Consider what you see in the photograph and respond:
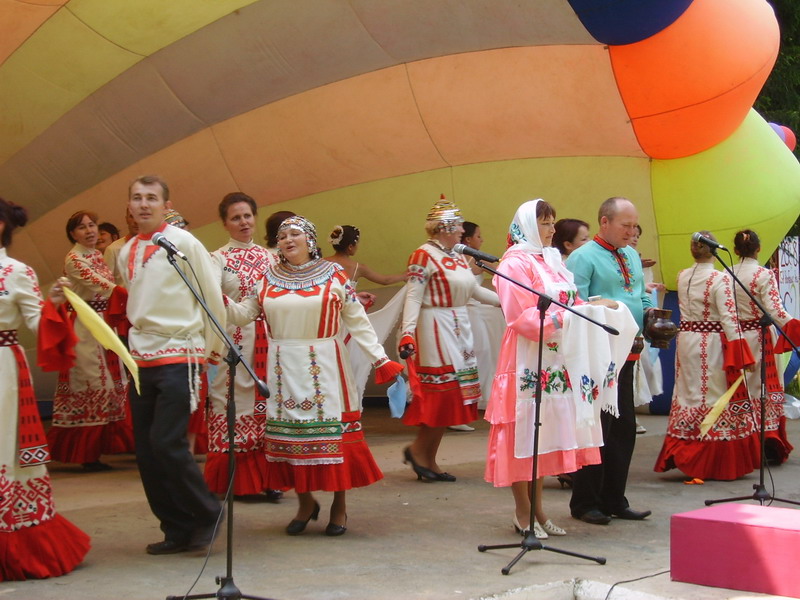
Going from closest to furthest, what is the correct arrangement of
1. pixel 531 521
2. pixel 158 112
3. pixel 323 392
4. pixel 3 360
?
1. pixel 3 360
2. pixel 531 521
3. pixel 323 392
4. pixel 158 112

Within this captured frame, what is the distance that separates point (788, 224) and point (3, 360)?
7.00 metres

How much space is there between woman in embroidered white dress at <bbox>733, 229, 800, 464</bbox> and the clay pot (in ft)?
6.34

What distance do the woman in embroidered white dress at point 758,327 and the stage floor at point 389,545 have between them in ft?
0.99

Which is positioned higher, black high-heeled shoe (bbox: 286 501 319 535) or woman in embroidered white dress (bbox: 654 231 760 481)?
woman in embroidered white dress (bbox: 654 231 760 481)

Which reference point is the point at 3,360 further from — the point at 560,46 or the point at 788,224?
the point at 788,224

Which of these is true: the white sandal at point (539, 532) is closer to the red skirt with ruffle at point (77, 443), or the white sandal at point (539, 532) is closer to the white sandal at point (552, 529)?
the white sandal at point (552, 529)

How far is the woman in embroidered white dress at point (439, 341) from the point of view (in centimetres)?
661

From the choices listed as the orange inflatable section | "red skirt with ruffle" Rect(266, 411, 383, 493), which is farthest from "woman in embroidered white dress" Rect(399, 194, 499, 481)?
the orange inflatable section

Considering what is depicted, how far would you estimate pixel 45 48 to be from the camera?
7148 millimetres

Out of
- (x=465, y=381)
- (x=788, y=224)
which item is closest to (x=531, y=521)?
(x=465, y=381)

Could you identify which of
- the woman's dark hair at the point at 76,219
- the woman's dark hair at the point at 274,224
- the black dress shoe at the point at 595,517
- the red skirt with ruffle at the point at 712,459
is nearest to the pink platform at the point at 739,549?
the black dress shoe at the point at 595,517

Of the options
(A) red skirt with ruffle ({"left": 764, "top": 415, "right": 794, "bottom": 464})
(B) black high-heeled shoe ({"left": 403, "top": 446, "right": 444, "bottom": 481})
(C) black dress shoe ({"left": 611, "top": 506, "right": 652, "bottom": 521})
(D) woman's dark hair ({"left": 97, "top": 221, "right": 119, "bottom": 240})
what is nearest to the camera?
(C) black dress shoe ({"left": 611, "top": 506, "right": 652, "bottom": 521})

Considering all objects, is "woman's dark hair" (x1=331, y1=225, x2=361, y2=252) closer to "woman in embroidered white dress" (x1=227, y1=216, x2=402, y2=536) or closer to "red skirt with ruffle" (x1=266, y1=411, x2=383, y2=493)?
"woman in embroidered white dress" (x1=227, y1=216, x2=402, y2=536)

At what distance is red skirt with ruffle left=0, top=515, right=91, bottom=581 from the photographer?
13.6 feet
